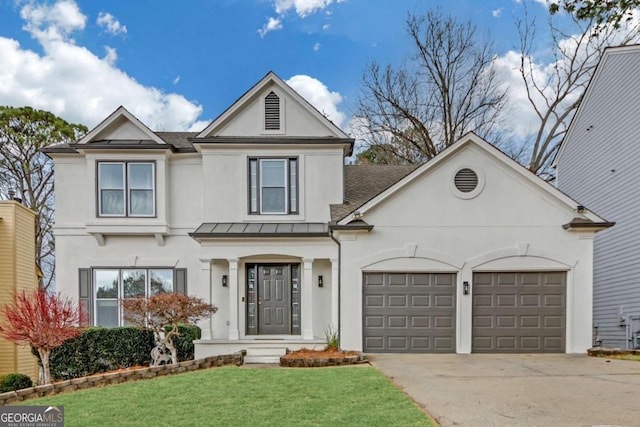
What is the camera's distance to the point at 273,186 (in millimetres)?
12758

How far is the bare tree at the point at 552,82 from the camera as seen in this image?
21.2 m

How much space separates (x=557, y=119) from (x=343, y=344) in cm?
1889

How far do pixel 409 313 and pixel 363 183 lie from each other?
205 inches

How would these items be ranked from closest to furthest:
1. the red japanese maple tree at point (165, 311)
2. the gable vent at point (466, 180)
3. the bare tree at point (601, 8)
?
the bare tree at point (601, 8) → the red japanese maple tree at point (165, 311) → the gable vent at point (466, 180)

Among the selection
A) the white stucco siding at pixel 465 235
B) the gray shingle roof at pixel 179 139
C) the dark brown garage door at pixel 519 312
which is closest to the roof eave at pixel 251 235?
the white stucco siding at pixel 465 235

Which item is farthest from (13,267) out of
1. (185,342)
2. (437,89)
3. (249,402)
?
(437,89)

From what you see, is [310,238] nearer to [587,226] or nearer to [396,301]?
[396,301]

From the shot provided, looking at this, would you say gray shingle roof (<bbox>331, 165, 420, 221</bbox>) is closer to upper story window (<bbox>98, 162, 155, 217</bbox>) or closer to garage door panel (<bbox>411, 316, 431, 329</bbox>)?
garage door panel (<bbox>411, 316, 431, 329</bbox>)

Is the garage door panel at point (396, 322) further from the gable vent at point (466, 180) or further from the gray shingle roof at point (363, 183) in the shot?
the gable vent at point (466, 180)

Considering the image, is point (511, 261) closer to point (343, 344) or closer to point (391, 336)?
point (391, 336)

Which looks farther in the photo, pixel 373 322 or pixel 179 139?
pixel 179 139

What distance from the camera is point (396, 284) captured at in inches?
417

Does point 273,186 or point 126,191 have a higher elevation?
point 273,186

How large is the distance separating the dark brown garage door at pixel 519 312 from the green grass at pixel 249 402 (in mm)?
4106
